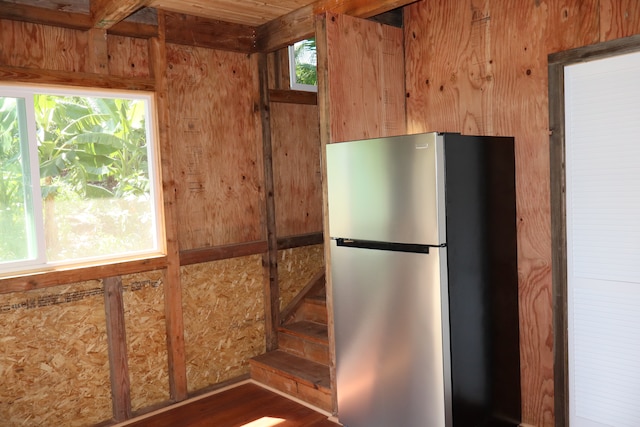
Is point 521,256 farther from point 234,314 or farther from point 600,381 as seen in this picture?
point 234,314

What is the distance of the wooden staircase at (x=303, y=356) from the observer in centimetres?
343

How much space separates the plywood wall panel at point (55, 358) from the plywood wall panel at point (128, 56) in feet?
4.47

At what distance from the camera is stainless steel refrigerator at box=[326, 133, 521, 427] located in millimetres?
2346

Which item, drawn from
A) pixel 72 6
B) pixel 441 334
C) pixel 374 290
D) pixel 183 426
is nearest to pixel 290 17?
pixel 72 6

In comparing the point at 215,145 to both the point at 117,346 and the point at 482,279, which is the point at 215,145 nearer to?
the point at 117,346

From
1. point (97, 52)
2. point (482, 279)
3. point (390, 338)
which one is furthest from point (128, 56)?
point (482, 279)

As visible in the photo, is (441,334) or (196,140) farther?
(196,140)

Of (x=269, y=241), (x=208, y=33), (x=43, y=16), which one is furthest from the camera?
(x=269, y=241)

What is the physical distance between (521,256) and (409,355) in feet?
2.89

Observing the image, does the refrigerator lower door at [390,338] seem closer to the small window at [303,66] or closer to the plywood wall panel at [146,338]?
the plywood wall panel at [146,338]

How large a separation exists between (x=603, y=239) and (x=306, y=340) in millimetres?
2180

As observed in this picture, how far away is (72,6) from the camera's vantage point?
3080 millimetres

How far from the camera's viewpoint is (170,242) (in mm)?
3537

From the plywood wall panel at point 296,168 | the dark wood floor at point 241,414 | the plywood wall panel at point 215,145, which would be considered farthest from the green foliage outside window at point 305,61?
the dark wood floor at point 241,414
